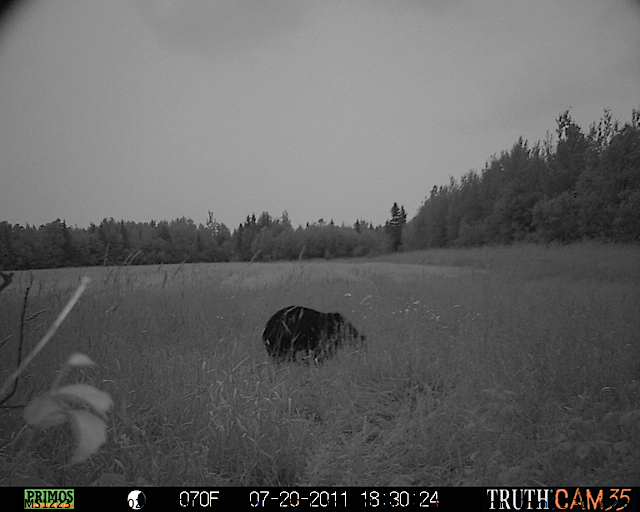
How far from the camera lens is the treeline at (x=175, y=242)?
2.39 meters

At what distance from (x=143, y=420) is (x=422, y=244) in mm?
4338

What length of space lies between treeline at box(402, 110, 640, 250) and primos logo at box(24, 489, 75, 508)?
4.09 m

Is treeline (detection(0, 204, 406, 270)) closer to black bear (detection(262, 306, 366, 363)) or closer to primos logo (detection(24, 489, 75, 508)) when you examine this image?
black bear (detection(262, 306, 366, 363))

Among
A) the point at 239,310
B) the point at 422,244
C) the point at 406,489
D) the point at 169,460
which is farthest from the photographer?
the point at 422,244

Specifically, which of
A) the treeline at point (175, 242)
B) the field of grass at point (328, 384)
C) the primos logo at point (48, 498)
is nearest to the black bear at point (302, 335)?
the field of grass at point (328, 384)

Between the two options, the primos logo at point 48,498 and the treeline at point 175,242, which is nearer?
the primos logo at point 48,498

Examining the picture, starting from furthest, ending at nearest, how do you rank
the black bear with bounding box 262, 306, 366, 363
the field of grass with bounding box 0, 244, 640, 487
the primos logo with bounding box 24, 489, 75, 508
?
1. the black bear with bounding box 262, 306, 366, 363
2. the field of grass with bounding box 0, 244, 640, 487
3. the primos logo with bounding box 24, 489, 75, 508

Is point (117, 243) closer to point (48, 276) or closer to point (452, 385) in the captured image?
point (48, 276)

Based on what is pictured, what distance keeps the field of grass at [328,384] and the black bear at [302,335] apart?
0.13 metres

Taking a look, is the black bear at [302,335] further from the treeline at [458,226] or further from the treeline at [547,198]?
the treeline at [547,198]

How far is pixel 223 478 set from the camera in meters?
1.77

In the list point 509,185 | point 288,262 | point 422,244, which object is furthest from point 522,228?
point 288,262

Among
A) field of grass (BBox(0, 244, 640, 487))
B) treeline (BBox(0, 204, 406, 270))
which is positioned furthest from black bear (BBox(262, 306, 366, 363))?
treeline (BBox(0, 204, 406, 270))

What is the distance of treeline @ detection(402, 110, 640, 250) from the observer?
3.92 metres
